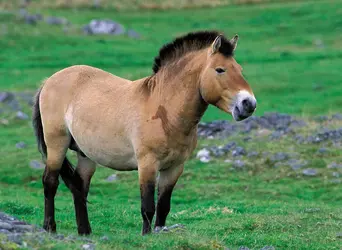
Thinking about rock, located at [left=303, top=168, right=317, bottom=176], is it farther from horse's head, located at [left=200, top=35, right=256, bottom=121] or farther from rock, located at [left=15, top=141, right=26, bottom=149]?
horse's head, located at [left=200, top=35, right=256, bottom=121]

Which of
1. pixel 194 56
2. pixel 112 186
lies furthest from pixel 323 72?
pixel 194 56

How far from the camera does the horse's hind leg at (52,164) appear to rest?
38.1 feet

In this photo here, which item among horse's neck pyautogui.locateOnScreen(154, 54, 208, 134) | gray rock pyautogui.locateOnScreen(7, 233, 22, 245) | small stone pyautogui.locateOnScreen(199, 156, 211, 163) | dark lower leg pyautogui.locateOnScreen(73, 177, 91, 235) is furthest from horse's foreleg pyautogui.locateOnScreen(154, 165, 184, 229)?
small stone pyautogui.locateOnScreen(199, 156, 211, 163)

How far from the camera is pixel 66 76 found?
1182 centimetres

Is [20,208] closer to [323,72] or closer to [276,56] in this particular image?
[323,72]

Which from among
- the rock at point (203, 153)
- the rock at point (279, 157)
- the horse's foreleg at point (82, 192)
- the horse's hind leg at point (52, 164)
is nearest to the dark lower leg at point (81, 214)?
the horse's foreleg at point (82, 192)

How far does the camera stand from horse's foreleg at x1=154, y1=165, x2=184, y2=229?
1061 cm

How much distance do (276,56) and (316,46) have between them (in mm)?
4279

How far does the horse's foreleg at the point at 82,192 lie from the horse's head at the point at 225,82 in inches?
99.4

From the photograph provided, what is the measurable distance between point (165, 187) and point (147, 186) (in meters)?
0.49

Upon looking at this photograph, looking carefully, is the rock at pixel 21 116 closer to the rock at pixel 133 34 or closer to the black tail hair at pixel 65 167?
the black tail hair at pixel 65 167

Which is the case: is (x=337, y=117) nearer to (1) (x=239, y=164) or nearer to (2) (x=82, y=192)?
(1) (x=239, y=164)

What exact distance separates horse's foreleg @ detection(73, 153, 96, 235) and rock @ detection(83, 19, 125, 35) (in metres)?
31.7

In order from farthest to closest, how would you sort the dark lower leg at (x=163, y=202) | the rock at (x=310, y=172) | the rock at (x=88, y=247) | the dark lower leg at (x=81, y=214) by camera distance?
the rock at (x=310, y=172)
the dark lower leg at (x=81, y=214)
the dark lower leg at (x=163, y=202)
the rock at (x=88, y=247)
